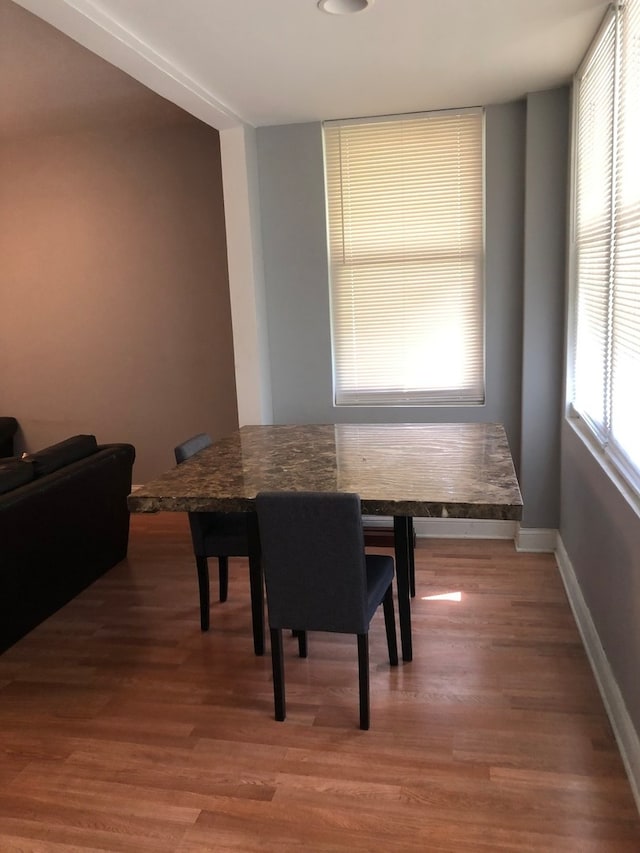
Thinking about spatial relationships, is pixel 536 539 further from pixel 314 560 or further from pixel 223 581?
pixel 314 560

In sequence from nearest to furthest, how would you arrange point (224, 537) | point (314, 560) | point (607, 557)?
point (314, 560) < point (607, 557) < point (224, 537)

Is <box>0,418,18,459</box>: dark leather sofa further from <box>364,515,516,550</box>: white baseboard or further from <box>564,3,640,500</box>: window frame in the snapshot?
<box>564,3,640,500</box>: window frame

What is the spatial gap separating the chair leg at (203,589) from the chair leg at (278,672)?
74 cm

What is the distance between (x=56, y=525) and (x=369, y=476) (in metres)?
1.69

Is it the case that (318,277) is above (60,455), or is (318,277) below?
above

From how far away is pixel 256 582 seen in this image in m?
2.83

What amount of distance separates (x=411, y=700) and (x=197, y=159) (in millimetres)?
3715

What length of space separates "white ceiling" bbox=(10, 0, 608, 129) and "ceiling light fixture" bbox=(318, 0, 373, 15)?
3 cm

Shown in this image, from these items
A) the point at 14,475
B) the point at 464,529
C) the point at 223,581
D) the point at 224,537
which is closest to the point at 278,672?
the point at 224,537

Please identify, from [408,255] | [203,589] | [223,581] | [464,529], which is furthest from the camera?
[464,529]

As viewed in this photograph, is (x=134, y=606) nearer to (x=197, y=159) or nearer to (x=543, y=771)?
(x=543, y=771)

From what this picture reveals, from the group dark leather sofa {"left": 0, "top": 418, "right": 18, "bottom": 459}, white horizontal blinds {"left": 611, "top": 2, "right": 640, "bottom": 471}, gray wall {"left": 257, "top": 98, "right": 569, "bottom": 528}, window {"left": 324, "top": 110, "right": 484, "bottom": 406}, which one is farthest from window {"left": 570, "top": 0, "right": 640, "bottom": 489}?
dark leather sofa {"left": 0, "top": 418, "right": 18, "bottom": 459}

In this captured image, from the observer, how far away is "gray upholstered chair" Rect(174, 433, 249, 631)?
2.92 metres

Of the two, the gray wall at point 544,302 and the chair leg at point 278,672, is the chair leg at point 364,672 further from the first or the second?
the gray wall at point 544,302
